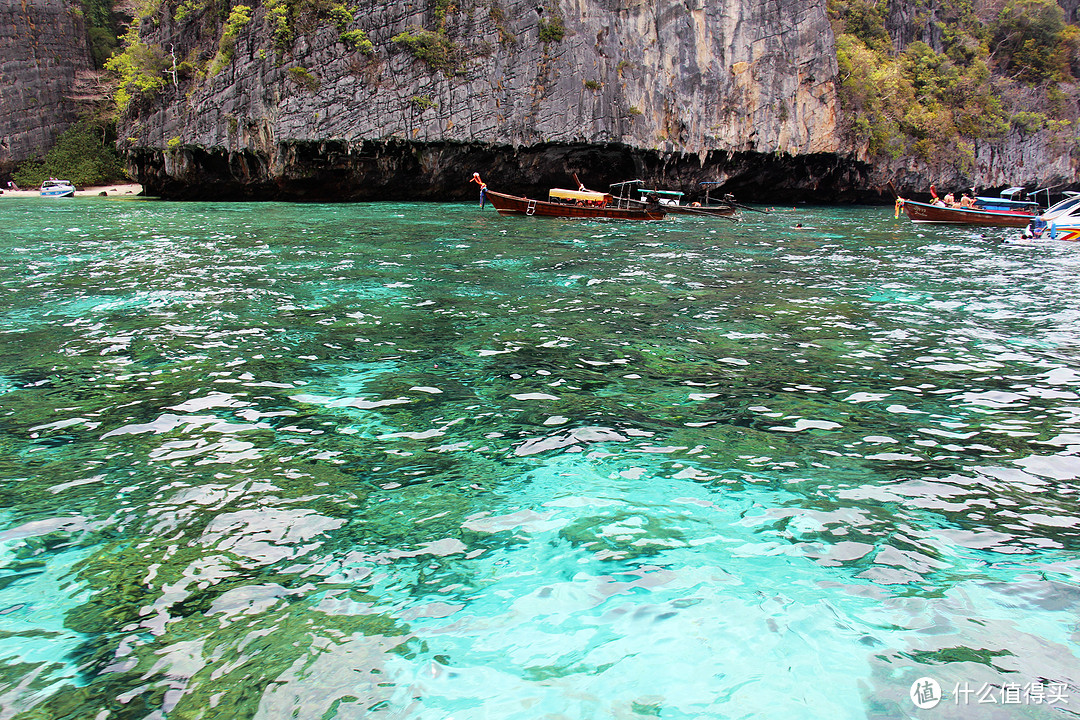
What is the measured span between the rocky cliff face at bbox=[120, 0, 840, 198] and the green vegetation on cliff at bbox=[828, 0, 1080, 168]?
773 cm

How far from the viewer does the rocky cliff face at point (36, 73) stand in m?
40.1

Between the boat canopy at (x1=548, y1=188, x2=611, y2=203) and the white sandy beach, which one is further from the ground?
the white sandy beach

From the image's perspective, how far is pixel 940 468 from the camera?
397cm

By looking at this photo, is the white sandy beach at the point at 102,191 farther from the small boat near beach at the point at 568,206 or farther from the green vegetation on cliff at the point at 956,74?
the green vegetation on cliff at the point at 956,74

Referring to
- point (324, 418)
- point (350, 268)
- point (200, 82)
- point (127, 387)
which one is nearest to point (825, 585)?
point (324, 418)

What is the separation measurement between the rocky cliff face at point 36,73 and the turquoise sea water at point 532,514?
46.3 metres

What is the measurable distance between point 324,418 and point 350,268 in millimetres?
7099

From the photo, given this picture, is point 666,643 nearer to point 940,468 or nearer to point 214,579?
point 214,579

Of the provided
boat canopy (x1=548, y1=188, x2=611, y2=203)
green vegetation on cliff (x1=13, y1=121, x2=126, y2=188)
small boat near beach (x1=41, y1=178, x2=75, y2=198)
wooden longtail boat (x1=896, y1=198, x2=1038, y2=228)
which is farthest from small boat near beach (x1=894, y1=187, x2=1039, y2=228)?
green vegetation on cliff (x1=13, y1=121, x2=126, y2=188)

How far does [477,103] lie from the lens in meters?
28.9

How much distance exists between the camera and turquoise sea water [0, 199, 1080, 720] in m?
2.38

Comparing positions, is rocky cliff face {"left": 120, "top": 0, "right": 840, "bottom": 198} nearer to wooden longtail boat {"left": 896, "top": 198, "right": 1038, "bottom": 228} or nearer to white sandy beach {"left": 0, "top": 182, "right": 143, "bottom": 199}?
white sandy beach {"left": 0, "top": 182, "right": 143, "bottom": 199}

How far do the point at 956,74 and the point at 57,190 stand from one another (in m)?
Result: 58.0

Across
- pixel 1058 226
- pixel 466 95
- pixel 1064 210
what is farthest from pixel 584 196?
pixel 1064 210
